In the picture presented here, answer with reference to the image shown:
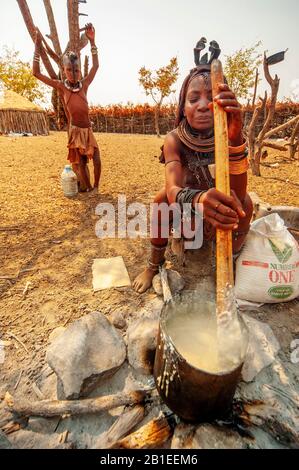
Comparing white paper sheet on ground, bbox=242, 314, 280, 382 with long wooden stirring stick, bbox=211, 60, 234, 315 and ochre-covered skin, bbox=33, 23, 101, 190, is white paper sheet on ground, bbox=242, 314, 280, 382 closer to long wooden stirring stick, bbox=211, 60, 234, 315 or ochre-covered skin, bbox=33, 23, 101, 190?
long wooden stirring stick, bbox=211, 60, 234, 315

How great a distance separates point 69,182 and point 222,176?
3.53 m

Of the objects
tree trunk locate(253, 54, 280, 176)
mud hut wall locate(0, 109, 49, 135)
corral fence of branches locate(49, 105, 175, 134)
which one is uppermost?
corral fence of branches locate(49, 105, 175, 134)

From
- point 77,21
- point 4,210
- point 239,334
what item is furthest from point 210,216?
point 77,21

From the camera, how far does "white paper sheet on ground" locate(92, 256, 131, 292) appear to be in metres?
2.31

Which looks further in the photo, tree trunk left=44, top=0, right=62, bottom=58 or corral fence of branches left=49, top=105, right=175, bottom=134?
corral fence of branches left=49, top=105, right=175, bottom=134

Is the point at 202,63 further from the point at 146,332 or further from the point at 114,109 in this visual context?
the point at 114,109

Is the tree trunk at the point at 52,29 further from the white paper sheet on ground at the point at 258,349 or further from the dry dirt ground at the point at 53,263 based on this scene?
the white paper sheet on ground at the point at 258,349

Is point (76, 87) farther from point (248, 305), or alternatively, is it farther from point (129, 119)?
point (129, 119)

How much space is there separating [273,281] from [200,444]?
1201mm

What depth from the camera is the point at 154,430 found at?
1210 millimetres

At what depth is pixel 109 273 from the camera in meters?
2.46

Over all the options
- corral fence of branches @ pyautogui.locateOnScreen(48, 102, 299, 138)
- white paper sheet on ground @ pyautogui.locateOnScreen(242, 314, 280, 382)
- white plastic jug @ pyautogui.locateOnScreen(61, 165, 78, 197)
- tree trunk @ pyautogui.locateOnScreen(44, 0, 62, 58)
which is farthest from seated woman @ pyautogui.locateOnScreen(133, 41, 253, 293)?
corral fence of branches @ pyautogui.locateOnScreen(48, 102, 299, 138)

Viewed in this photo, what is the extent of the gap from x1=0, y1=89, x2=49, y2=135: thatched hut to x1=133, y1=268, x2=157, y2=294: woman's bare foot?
16114 millimetres

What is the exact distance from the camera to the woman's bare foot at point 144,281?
87.2 inches
